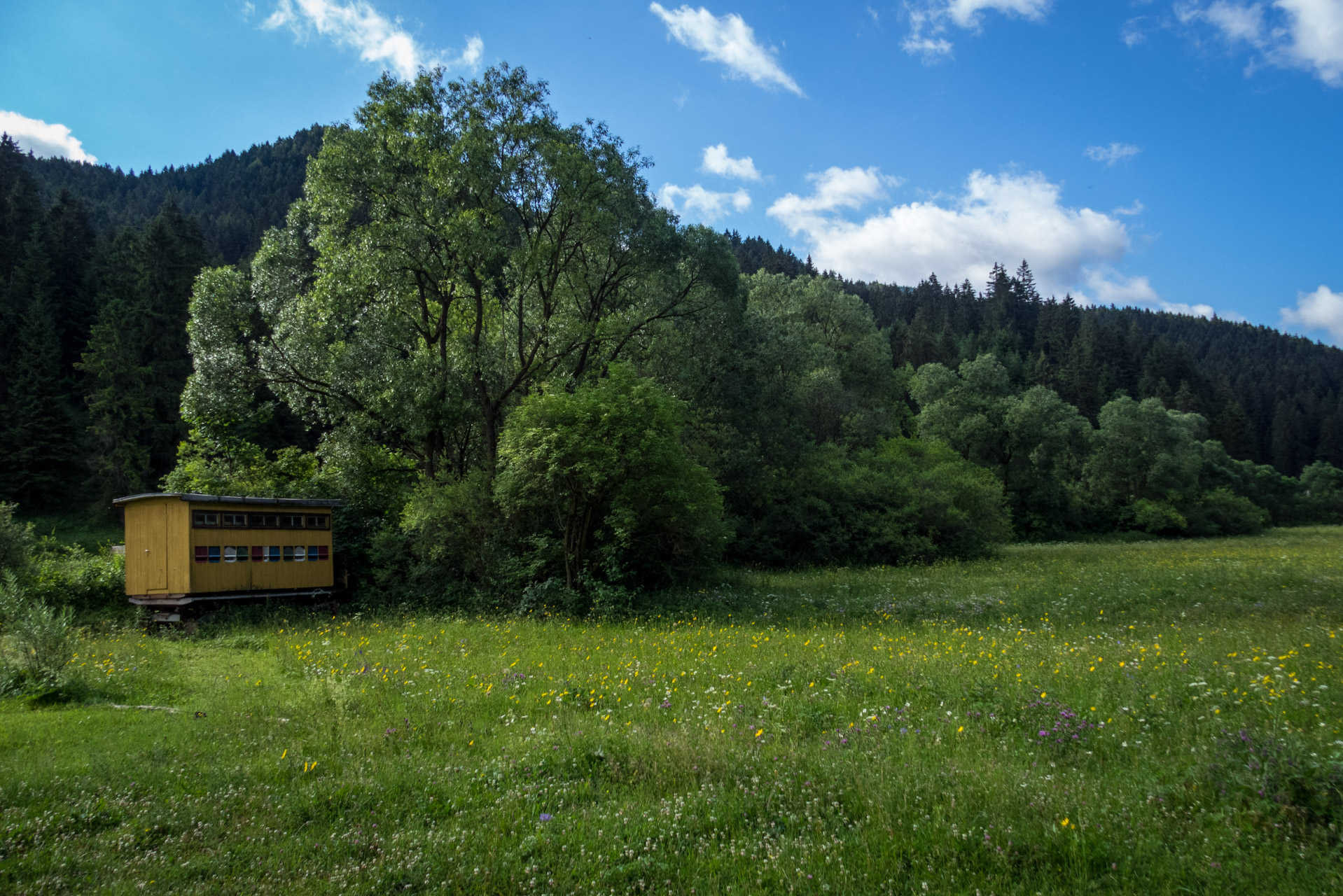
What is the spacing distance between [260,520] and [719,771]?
18.5 m

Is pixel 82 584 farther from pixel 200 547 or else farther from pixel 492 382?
pixel 492 382

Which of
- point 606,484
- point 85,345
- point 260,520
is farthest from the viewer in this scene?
point 85,345

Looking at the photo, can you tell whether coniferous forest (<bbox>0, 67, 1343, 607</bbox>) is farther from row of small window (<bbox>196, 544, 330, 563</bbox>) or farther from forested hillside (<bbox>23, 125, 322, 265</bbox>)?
forested hillside (<bbox>23, 125, 322, 265</bbox>)

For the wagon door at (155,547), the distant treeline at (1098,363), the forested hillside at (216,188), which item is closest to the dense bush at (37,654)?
the wagon door at (155,547)

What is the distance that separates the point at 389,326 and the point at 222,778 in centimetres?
1885

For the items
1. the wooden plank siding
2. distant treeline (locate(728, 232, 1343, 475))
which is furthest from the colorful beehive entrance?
distant treeline (locate(728, 232, 1343, 475))

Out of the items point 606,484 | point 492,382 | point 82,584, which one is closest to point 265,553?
point 82,584

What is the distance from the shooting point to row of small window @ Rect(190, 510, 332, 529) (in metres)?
18.5

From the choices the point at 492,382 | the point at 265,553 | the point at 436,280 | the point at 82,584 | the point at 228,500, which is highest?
the point at 436,280

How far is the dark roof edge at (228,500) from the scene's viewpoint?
1803 centimetres

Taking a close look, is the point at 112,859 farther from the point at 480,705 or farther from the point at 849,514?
the point at 849,514

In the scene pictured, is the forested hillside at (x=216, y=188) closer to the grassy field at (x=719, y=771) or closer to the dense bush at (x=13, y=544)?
the dense bush at (x=13, y=544)

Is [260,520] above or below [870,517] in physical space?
above

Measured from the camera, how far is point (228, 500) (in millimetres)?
18938
